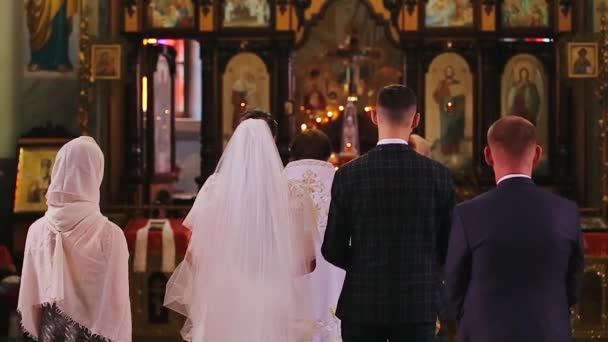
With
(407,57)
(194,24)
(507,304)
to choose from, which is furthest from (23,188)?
(507,304)

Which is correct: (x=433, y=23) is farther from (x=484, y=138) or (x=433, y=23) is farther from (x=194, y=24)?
(x=194, y=24)

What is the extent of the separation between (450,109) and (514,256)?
32.4 feet

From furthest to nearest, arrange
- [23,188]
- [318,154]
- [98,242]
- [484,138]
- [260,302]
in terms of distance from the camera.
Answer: [484,138] < [23,188] < [318,154] < [260,302] < [98,242]

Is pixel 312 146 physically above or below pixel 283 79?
below

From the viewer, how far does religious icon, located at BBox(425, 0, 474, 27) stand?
1373 cm

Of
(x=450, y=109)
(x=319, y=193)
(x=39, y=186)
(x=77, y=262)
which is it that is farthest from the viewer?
(x=450, y=109)

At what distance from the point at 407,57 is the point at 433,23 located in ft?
1.74

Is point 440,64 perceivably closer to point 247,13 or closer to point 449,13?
point 449,13

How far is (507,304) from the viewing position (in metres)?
4.07

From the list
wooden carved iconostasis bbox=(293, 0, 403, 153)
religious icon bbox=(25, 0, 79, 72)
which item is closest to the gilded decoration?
religious icon bbox=(25, 0, 79, 72)

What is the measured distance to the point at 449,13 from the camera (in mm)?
13773

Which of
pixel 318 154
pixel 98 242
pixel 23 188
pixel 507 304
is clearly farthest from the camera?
pixel 23 188

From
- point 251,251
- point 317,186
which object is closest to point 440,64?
point 317,186

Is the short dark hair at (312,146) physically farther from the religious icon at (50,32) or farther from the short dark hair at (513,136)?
the religious icon at (50,32)
